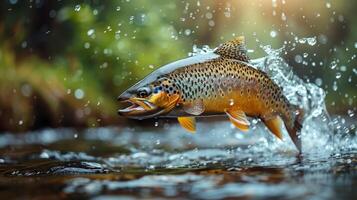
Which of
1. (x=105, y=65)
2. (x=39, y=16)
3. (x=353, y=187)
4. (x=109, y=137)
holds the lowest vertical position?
(x=353, y=187)

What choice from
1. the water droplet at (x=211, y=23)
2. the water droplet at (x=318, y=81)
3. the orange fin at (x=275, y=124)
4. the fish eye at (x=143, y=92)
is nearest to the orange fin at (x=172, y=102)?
the fish eye at (x=143, y=92)

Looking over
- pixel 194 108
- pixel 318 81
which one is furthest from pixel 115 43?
pixel 194 108

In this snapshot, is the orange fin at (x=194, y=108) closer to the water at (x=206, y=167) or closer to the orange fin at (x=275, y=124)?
the water at (x=206, y=167)

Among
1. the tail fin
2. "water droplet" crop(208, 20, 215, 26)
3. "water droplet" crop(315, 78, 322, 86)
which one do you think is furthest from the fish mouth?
"water droplet" crop(208, 20, 215, 26)

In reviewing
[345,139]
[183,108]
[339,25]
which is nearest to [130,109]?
[183,108]

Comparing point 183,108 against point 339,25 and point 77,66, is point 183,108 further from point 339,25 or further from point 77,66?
point 339,25

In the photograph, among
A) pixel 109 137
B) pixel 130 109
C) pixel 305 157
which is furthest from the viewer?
pixel 109 137

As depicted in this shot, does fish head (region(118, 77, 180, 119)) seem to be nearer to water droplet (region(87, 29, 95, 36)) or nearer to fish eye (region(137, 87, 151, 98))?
fish eye (region(137, 87, 151, 98))
